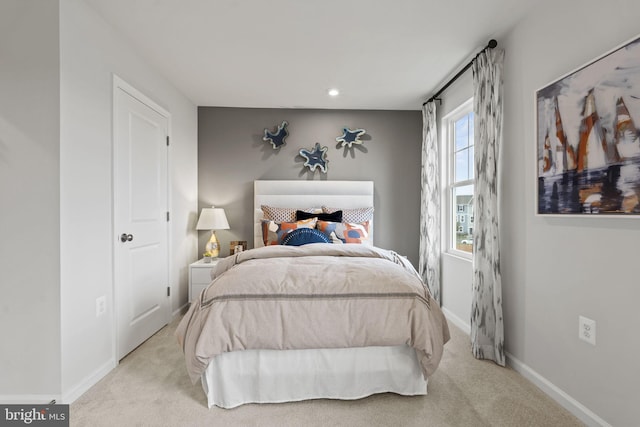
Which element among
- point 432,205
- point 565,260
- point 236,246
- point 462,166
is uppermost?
point 462,166

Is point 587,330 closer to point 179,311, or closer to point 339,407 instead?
point 339,407

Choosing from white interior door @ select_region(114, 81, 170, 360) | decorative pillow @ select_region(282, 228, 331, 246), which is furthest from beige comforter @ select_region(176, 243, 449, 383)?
decorative pillow @ select_region(282, 228, 331, 246)

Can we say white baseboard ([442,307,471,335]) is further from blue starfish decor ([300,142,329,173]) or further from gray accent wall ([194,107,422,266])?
blue starfish decor ([300,142,329,173])

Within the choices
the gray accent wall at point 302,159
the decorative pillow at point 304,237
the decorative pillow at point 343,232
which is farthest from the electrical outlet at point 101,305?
the decorative pillow at point 343,232

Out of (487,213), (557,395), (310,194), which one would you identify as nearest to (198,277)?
(310,194)

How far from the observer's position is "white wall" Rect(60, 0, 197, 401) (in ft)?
5.98

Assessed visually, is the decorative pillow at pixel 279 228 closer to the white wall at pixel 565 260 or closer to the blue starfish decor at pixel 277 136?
the blue starfish decor at pixel 277 136

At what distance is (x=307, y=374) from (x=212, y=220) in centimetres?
228

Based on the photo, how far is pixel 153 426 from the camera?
64.4 inches

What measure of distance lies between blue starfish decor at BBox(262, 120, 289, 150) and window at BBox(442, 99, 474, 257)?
1904 millimetres

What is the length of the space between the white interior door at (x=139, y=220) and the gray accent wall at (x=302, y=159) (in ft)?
2.88

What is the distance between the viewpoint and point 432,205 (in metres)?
3.55

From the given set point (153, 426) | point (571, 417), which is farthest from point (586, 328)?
point (153, 426)

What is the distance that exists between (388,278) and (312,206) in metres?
2.09
